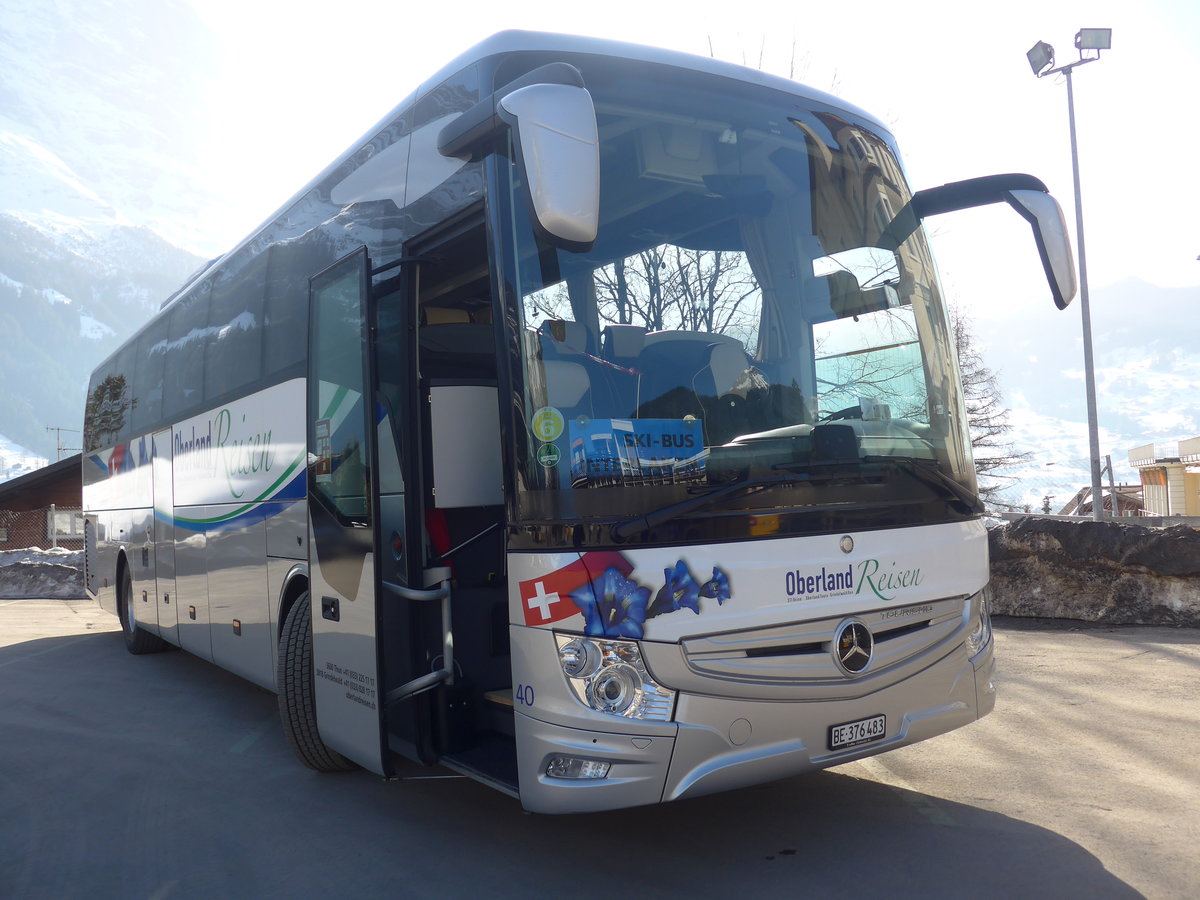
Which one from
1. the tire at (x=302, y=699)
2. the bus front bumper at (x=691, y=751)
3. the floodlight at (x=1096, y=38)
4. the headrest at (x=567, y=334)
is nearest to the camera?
the bus front bumper at (x=691, y=751)

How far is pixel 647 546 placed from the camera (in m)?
4.02

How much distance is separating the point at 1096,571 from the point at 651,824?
273 inches

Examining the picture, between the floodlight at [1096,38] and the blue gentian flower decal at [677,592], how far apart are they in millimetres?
22117

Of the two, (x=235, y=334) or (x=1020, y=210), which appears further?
(x=235, y=334)

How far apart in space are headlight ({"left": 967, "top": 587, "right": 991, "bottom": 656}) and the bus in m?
0.03

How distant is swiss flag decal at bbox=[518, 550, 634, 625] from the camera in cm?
399

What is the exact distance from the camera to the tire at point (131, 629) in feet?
36.0

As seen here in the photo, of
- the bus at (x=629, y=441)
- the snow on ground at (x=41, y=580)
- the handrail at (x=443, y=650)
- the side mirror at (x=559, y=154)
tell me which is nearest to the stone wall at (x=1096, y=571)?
the bus at (x=629, y=441)

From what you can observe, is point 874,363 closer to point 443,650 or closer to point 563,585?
point 563,585

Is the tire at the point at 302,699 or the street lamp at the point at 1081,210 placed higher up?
the street lamp at the point at 1081,210

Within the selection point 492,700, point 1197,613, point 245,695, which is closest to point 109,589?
A: point 245,695

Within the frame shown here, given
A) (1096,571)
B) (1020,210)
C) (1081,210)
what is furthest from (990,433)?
(1020,210)

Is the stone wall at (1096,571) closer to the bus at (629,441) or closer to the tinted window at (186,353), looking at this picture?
the bus at (629,441)

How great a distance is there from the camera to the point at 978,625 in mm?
4945
